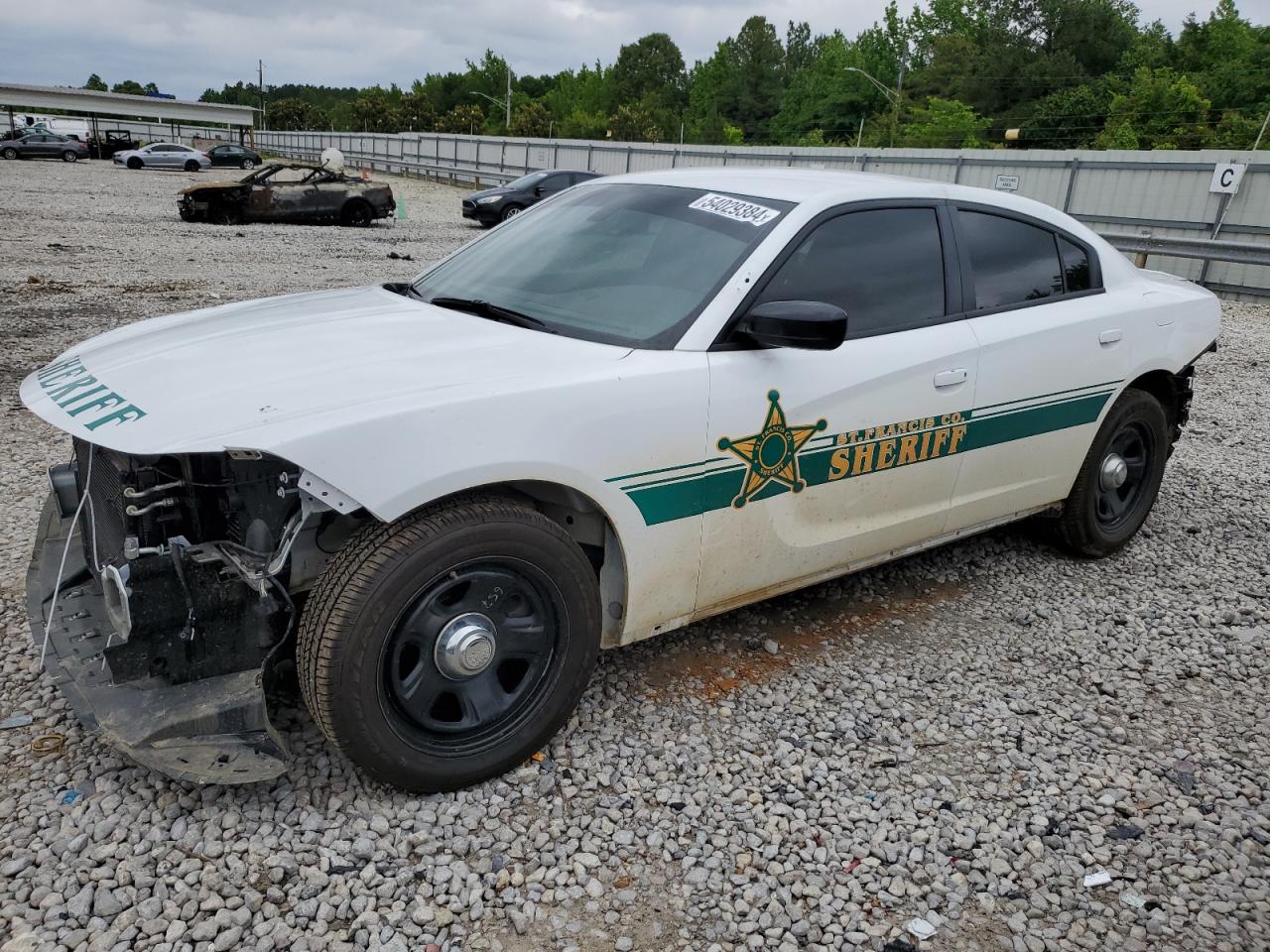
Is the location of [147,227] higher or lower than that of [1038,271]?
lower

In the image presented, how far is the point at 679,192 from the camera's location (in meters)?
3.68

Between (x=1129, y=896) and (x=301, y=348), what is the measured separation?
2.82 m

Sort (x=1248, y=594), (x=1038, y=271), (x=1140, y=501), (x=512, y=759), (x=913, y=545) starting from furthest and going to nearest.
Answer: (x=1140, y=501) < (x=1248, y=594) < (x=1038, y=271) < (x=913, y=545) < (x=512, y=759)

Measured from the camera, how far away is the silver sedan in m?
41.5

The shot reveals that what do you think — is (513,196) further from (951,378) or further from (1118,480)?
(951,378)

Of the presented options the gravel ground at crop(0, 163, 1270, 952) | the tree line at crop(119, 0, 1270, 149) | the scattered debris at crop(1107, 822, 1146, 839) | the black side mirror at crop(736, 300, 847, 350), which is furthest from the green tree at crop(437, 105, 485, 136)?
the scattered debris at crop(1107, 822, 1146, 839)

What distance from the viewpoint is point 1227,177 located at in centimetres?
1586

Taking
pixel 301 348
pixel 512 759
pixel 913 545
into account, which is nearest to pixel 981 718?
pixel 913 545

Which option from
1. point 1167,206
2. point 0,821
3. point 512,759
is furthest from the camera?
point 1167,206

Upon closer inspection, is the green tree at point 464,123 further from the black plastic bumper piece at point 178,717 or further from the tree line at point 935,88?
the black plastic bumper piece at point 178,717

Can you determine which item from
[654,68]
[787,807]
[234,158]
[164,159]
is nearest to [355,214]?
[787,807]

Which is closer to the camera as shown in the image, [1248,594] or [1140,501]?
[1248,594]

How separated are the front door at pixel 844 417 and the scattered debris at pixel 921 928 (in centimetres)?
117

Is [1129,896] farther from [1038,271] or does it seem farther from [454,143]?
[454,143]
